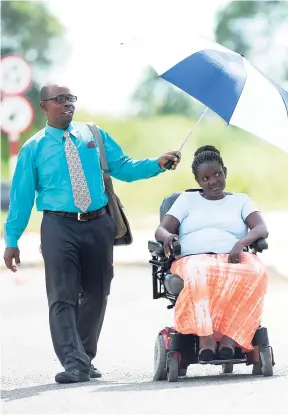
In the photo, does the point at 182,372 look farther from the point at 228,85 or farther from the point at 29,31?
the point at 29,31

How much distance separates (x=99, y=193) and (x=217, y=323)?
123cm

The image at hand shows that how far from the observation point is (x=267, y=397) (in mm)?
8039

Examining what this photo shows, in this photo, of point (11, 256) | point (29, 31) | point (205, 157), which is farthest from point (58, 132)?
point (29, 31)

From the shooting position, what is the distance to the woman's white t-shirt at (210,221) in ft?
30.9

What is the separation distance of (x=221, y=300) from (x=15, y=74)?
37.1ft

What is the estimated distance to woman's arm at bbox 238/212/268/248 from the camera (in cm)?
933

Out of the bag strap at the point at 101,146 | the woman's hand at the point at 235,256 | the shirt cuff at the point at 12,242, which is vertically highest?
the bag strap at the point at 101,146

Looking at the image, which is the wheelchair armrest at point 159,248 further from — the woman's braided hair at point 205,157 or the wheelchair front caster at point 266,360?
the wheelchair front caster at point 266,360

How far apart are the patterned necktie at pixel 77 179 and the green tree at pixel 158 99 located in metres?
49.5

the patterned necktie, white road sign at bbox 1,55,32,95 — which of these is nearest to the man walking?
the patterned necktie

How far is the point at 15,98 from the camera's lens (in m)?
20.7

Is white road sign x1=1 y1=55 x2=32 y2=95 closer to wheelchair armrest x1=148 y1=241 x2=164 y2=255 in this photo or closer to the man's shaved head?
the man's shaved head

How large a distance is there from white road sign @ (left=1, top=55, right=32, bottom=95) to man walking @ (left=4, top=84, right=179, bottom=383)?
33.1 ft

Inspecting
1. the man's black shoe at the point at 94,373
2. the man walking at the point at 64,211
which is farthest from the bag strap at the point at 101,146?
the man's black shoe at the point at 94,373
